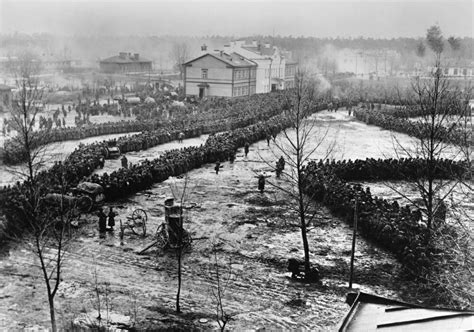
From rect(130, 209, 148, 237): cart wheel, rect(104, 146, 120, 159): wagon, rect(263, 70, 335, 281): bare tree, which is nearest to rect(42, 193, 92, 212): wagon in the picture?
rect(130, 209, 148, 237): cart wheel

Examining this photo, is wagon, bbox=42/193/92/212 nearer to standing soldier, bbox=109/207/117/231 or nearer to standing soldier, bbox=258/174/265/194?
standing soldier, bbox=109/207/117/231

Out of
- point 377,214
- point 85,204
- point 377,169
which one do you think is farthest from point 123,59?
point 377,214

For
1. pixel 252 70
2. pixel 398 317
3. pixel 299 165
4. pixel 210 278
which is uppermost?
pixel 252 70

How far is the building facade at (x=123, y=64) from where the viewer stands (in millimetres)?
79125

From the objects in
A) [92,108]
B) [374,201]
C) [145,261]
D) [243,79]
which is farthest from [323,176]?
[243,79]

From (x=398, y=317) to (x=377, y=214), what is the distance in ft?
32.4

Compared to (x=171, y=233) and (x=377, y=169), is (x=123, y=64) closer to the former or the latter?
(x=377, y=169)

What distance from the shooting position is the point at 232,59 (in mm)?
53594

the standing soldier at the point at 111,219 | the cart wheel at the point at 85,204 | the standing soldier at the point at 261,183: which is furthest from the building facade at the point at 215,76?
the standing soldier at the point at 111,219

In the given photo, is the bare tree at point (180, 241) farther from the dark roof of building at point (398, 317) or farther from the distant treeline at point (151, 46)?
the distant treeline at point (151, 46)

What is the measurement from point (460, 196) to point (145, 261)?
13401mm

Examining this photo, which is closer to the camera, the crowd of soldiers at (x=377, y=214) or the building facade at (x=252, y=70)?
the crowd of soldiers at (x=377, y=214)

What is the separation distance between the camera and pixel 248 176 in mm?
23156

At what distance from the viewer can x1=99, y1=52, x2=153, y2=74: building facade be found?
79.1 m
